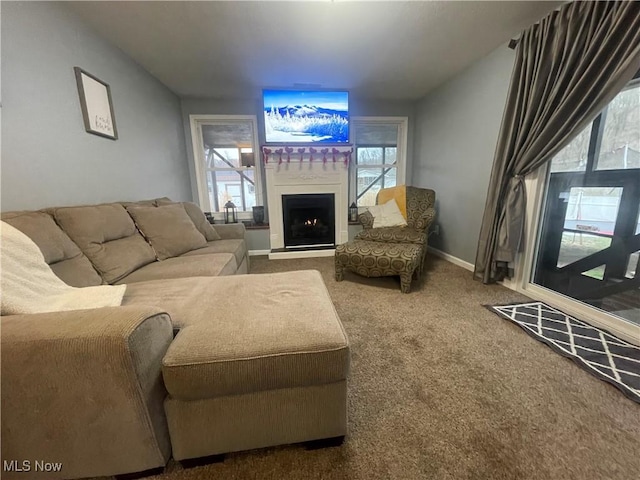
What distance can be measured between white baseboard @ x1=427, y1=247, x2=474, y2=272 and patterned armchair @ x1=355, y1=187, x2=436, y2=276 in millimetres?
526

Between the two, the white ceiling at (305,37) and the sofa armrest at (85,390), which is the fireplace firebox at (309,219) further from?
the sofa armrest at (85,390)

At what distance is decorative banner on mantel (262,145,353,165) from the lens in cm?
355

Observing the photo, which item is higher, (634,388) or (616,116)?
(616,116)

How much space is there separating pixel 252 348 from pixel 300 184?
3.15 metres

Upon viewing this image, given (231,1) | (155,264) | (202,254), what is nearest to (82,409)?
(155,264)

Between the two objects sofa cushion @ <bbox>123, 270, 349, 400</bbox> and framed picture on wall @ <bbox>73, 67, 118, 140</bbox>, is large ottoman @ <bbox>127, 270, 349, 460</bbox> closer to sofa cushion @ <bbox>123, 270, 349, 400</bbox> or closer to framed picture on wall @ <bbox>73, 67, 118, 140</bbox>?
sofa cushion @ <bbox>123, 270, 349, 400</bbox>

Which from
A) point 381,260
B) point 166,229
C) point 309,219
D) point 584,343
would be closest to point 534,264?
point 584,343

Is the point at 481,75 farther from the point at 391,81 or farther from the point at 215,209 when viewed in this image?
the point at 215,209

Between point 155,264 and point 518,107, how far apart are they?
10.4ft

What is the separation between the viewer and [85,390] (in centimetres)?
71

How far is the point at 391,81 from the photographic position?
126 inches

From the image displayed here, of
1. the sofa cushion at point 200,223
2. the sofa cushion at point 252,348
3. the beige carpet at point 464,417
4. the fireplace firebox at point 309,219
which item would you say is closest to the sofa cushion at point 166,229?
the sofa cushion at point 200,223

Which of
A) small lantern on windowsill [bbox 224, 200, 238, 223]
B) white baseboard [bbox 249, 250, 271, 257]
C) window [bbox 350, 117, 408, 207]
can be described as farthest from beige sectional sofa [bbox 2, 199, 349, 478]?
window [bbox 350, 117, 408, 207]

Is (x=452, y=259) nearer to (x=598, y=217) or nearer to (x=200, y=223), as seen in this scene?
(x=598, y=217)
